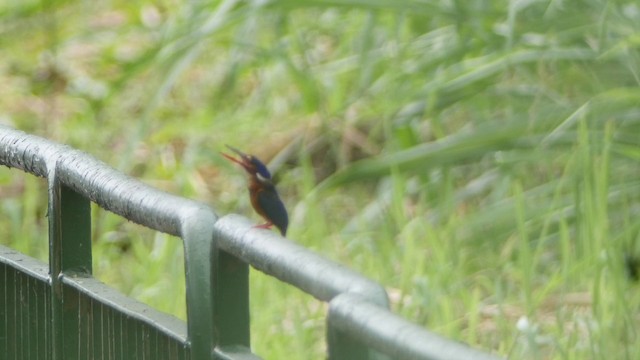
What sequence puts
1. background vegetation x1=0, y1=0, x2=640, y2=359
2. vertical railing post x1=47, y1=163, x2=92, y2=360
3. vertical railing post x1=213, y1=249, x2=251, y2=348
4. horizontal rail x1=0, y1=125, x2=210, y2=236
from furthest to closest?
background vegetation x1=0, y1=0, x2=640, y2=359 < vertical railing post x1=47, y1=163, x2=92, y2=360 < horizontal rail x1=0, y1=125, x2=210, y2=236 < vertical railing post x1=213, y1=249, x2=251, y2=348

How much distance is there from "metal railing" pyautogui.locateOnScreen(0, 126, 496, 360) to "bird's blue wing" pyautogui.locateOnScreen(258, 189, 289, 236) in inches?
27.8

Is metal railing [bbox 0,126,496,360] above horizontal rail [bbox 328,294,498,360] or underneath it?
underneath

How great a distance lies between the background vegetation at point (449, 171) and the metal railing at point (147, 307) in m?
1.26

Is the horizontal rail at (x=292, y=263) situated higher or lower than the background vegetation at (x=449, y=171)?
higher

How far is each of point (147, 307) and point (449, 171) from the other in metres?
2.54

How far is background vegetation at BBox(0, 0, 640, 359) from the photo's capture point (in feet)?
11.3

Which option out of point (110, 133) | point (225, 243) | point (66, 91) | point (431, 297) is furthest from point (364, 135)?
point (225, 243)

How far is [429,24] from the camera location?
440 cm

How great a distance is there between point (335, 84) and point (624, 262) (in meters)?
1.30

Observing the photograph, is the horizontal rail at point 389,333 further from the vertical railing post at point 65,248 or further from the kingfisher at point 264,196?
the kingfisher at point 264,196

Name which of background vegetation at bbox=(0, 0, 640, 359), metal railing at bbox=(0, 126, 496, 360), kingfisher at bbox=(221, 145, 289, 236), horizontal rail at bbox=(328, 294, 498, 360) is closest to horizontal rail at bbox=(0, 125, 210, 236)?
metal railing at bbox=(0, 126, 496, 360)

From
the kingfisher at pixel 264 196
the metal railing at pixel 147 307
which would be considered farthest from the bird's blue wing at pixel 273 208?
the metal railing at pixel 147 307

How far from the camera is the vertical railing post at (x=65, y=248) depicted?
1851 mm

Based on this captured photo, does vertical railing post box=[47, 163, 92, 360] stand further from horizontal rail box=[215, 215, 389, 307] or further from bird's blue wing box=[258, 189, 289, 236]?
bird's blue wing box=[258, 189, 289, 236]
